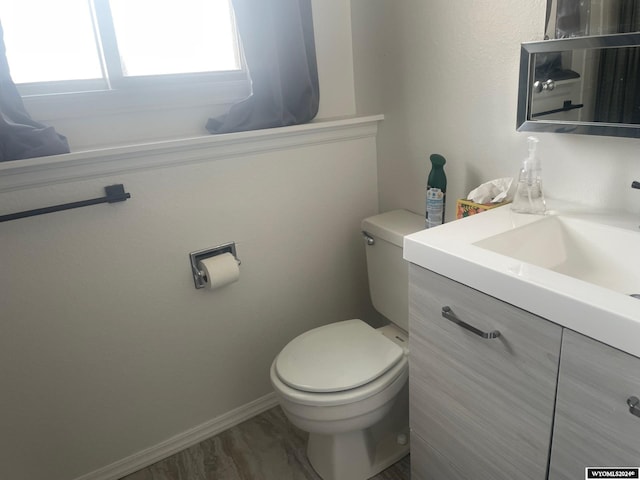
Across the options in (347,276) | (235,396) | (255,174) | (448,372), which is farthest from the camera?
(347,276)

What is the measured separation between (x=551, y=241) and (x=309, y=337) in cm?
80

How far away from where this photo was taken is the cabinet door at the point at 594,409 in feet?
2.30

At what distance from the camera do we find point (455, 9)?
1322 millimetres

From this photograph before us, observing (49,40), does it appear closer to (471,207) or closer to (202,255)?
(202,255)

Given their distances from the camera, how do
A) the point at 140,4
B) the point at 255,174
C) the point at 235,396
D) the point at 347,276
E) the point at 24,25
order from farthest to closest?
the point at 347,276 < the point at 235,396 < the point at 255,174 < the point at 140,4 < the point at 24,25

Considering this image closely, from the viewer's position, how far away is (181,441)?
1670 millimetres

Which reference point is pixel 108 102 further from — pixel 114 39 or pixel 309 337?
pixel 309 337

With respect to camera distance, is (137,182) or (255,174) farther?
(255,174)

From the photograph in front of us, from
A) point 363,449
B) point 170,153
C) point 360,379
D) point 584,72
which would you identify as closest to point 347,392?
point 360,379

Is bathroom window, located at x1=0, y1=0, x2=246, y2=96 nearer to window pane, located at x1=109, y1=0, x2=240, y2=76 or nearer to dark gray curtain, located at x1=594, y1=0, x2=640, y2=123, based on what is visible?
window pane, located at x1=109, y1=0, x2=240, y2=76

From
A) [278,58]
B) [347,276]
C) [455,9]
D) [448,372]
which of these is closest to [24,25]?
[278,58]

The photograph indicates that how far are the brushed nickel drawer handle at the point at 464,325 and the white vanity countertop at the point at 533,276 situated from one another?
0.08m

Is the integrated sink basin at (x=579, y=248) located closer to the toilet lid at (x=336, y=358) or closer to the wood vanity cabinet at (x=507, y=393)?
the wood vanity cabinet at (x=507, y=393)

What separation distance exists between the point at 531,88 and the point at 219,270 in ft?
3.45
